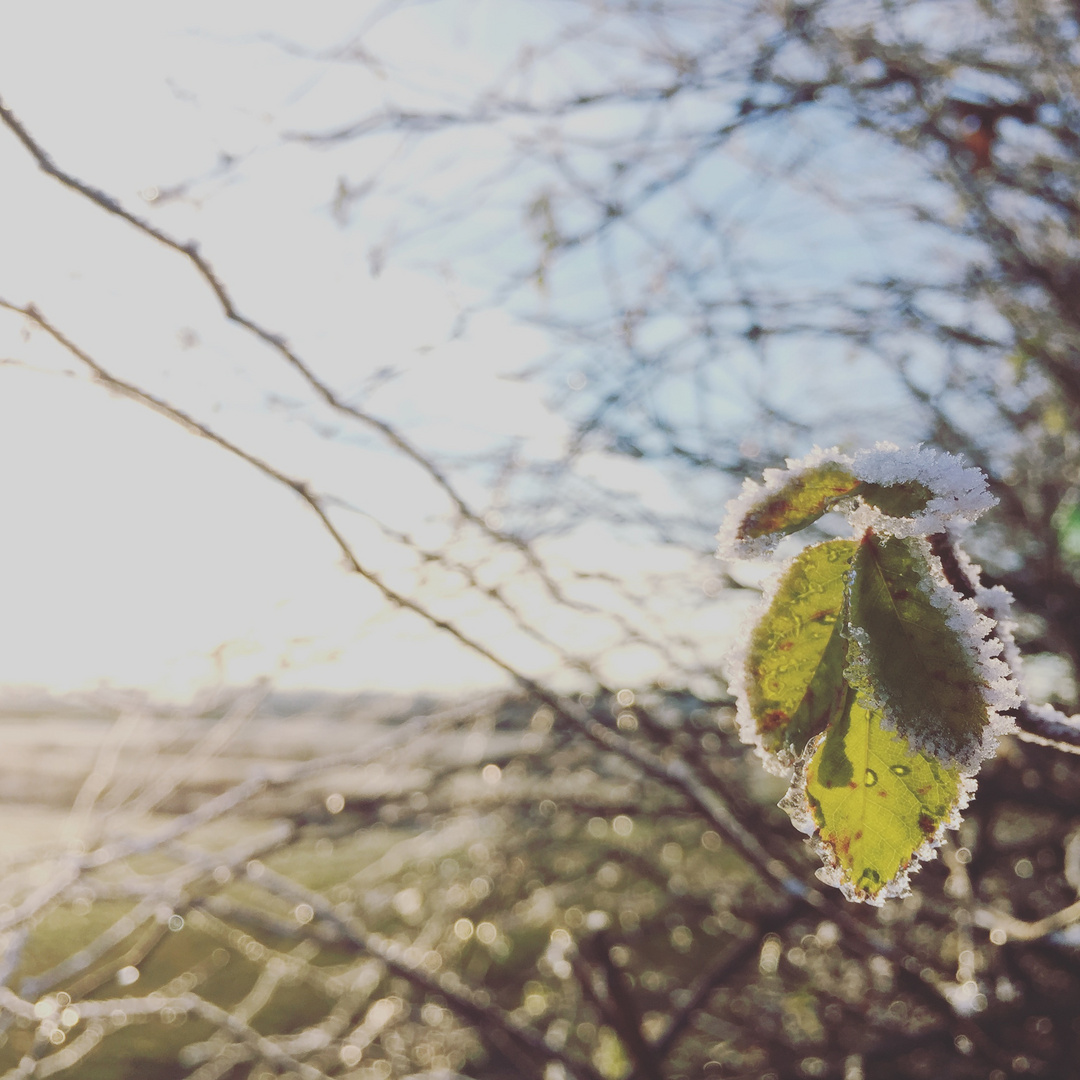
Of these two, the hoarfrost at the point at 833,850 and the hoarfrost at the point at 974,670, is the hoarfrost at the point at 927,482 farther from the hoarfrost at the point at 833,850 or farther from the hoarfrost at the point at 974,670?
the hoarfrost at the point at 833,850

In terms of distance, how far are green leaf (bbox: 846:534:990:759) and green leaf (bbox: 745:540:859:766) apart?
1.1 inches

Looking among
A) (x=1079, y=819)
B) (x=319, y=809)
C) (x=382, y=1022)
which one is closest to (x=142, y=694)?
(x=319, y=809)

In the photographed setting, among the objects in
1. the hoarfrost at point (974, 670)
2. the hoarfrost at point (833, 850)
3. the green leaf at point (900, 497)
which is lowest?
the hoarfrost at point (833, 850)

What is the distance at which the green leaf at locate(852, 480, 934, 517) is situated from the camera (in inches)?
16.9

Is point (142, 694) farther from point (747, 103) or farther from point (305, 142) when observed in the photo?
→ point (747, 103)

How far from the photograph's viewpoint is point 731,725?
239cm

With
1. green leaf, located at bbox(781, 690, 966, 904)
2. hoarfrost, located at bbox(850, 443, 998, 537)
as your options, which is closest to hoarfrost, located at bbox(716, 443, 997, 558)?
hoarfrost, located at bbox(850, 443, 998, 537)

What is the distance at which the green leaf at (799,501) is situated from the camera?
45cm

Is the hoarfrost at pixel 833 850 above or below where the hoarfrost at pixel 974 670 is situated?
below

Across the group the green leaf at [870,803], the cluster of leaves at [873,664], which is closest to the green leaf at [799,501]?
the cluster of leaves at [873,664]

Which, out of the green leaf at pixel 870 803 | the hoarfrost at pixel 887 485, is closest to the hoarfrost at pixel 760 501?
the hoarfrost at pixel 887 485

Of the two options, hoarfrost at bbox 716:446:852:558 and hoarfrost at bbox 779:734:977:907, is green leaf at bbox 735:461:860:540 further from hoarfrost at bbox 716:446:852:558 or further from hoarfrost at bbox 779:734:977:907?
hoarfrost at bbox 779:734:977:907

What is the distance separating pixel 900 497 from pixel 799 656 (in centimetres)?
12

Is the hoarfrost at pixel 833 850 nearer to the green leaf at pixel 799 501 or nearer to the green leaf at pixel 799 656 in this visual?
the green leaf at pixel 799 656
